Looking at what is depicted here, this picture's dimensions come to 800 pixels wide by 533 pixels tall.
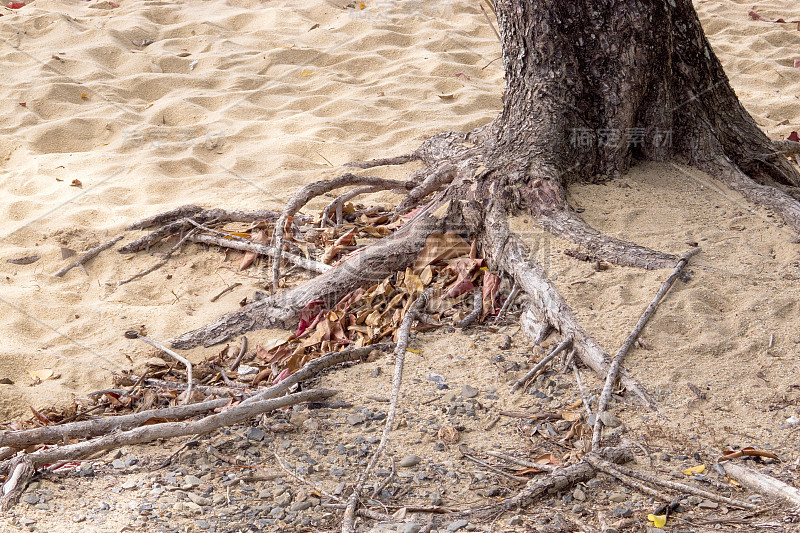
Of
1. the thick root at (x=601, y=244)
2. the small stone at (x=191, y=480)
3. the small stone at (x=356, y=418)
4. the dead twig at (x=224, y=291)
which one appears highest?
the thick root at (x=601, y=244)

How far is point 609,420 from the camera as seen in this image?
80.4 inches

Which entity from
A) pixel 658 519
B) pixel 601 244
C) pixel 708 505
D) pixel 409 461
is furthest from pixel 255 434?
pixel 601 244

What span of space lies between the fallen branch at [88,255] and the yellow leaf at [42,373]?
2.75ft

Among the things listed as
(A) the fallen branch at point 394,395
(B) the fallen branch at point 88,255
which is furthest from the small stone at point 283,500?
(B) the fallen branch at point 88,255

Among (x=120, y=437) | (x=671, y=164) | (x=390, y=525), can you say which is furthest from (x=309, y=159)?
(x=390, y=525)

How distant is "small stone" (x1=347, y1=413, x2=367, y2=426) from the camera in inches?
86.7

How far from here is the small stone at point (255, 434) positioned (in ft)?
7.11

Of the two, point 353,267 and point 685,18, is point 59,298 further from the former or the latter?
point 685,18

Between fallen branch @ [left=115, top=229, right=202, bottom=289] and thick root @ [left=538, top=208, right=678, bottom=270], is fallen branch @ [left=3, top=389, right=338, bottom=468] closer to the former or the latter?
thick root @ [left=538, top=208, right=678, bottom=270]

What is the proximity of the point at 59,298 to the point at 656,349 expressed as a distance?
2.53m

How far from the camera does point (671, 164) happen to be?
3066mm

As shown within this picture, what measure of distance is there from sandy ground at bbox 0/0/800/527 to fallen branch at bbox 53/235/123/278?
0.05 metres

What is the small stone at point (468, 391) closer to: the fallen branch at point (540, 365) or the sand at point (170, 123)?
the fallen branch at point (540, 365)

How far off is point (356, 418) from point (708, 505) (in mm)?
993
